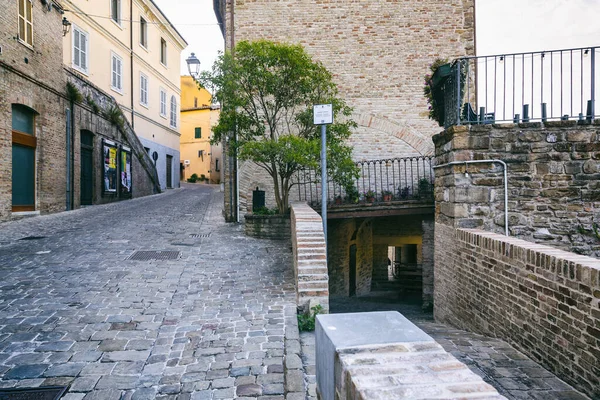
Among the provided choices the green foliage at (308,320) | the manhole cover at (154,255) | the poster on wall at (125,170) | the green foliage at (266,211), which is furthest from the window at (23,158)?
the green foliage at (308,320)

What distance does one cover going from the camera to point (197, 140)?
134ft

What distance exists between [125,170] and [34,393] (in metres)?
17.5

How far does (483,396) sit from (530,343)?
2985mm

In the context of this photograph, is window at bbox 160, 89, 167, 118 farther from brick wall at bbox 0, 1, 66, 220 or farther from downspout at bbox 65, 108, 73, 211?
brick wall at bbox 0, 1, 66, 220

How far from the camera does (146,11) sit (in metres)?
22.9

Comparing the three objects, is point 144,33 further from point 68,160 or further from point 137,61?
point 68,160

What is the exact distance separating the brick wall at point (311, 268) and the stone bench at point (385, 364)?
2.25 metres

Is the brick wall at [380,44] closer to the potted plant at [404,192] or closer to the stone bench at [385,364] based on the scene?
the potted plant at [404,192]

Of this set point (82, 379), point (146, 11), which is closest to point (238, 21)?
point (82, 379)

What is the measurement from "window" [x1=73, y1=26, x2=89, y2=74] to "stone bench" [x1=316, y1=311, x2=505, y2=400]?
1756 cm

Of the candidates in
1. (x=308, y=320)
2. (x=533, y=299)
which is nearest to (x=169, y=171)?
(x=308, y=320)

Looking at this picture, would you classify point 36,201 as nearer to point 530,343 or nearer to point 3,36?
point 3,36

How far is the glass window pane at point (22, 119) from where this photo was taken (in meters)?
11.4

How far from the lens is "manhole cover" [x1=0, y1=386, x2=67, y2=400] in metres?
3.07
